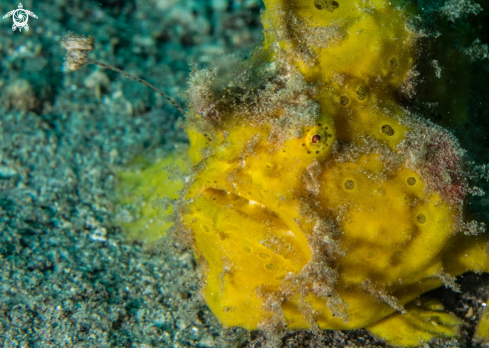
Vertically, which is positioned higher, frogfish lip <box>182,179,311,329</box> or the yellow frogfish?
the yellow frogfish

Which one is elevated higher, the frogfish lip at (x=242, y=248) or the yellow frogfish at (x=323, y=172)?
the yellow frogfish at (x=323, y=172)

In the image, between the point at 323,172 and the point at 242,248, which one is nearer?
the point at 323,172

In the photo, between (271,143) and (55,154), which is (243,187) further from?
(55,154)

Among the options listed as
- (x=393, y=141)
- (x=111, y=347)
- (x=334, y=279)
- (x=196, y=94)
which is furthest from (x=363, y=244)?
(x=111, y=347)

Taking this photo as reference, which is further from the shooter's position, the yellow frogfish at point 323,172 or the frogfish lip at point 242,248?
the frogfish lip at point 242,248

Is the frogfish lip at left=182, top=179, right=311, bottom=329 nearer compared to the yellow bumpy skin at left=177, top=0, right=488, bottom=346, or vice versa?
the yellow bumpy skin at left=177, top=0, right=488, bottom=346

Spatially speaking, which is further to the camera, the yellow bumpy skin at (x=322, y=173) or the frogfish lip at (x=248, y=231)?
the frogfish lip at (x=248, y=231)

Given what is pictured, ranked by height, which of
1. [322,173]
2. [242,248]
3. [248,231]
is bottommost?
[242,248]

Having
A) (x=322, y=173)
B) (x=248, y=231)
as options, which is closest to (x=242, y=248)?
(x=248, y=231)

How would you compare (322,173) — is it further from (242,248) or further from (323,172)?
(242,248)
